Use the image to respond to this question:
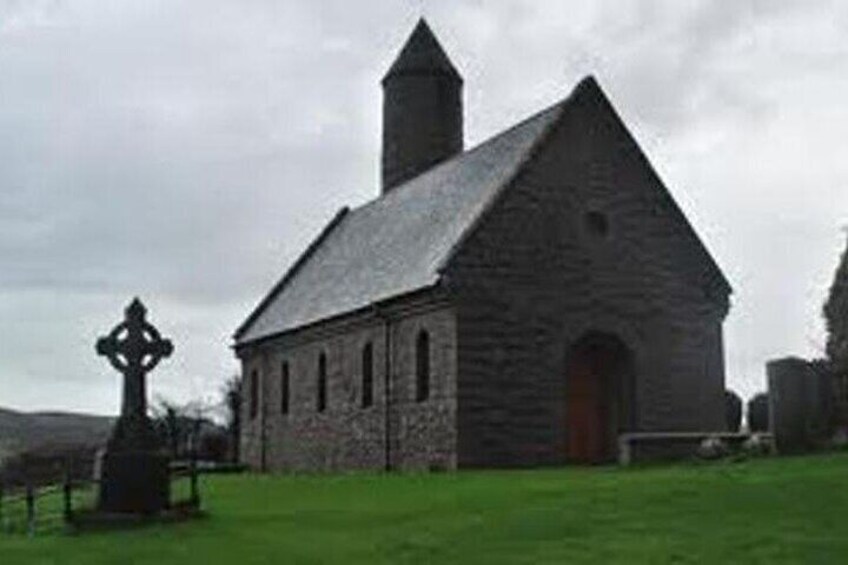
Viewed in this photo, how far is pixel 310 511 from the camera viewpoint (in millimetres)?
23766

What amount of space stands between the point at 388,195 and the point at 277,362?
6.31 metres

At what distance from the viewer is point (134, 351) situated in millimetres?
25672

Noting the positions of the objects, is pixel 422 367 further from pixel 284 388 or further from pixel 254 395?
pixel 254 395

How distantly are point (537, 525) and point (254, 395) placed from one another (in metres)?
34.8

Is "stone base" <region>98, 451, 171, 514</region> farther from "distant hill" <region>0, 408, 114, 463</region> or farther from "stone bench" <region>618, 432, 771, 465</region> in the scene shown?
"distant hill" <region>0, 408, 114, 463</region>

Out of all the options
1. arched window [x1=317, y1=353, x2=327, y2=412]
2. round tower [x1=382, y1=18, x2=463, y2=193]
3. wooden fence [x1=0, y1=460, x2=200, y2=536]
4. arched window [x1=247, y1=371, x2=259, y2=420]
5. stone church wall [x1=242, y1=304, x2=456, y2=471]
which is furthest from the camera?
round tower [x1=382, y1=18, x2=463, y2=193]

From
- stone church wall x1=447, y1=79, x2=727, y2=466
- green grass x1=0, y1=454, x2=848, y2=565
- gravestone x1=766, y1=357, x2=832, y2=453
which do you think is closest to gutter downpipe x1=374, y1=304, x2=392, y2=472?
stone church wall x1=447, y1=79, x2=727, y2=466

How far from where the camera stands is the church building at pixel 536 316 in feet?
116

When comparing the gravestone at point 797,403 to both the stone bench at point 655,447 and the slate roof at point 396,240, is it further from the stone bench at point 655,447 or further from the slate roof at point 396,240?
the slate roof at point 396,240

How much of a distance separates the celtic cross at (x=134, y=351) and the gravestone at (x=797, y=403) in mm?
10401

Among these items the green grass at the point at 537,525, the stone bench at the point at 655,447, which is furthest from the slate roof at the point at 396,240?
the green grass at the point at 537,525

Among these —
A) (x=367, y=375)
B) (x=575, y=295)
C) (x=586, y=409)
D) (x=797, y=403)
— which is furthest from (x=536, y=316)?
(x=797, y=403)

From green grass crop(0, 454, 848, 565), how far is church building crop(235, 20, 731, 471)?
830cm

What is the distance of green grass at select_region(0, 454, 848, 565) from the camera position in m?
16.2
